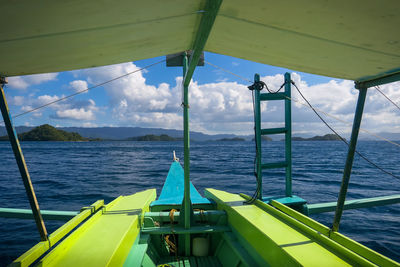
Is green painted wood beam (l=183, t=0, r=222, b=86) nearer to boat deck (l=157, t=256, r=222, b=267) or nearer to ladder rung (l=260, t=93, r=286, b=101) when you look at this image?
ladder rung (l=260, t=93, r=286, b=101)

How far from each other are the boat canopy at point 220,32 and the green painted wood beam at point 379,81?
5 centimetres

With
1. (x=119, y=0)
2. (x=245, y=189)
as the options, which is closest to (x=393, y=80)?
(x=119, y=0)

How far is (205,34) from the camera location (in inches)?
75.7

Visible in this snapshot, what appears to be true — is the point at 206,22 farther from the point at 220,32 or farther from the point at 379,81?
the point at 379,81

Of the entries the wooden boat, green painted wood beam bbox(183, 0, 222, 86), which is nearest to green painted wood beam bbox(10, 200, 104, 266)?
the wooden boat

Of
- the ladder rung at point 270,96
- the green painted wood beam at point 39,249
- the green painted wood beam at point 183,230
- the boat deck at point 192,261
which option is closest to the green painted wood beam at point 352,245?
the green painted wood beam at point 183,230

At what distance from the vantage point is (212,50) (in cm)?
285

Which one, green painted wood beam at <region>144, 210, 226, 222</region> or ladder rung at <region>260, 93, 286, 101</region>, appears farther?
ladder rung at <region>260, 93, 286, 101</region>

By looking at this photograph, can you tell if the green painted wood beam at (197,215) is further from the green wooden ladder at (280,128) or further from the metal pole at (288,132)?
the metal pole at (288,132)

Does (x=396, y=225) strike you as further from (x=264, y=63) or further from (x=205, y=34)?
(x=205, y=34)

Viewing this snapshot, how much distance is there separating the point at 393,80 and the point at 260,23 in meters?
1.45

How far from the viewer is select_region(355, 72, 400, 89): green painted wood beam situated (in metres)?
2.07

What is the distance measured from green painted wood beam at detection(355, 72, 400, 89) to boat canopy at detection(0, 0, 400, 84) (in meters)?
0.05

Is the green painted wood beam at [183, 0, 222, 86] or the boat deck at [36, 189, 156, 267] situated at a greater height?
the green painted wood beam at [183, 0, 222, 86]
